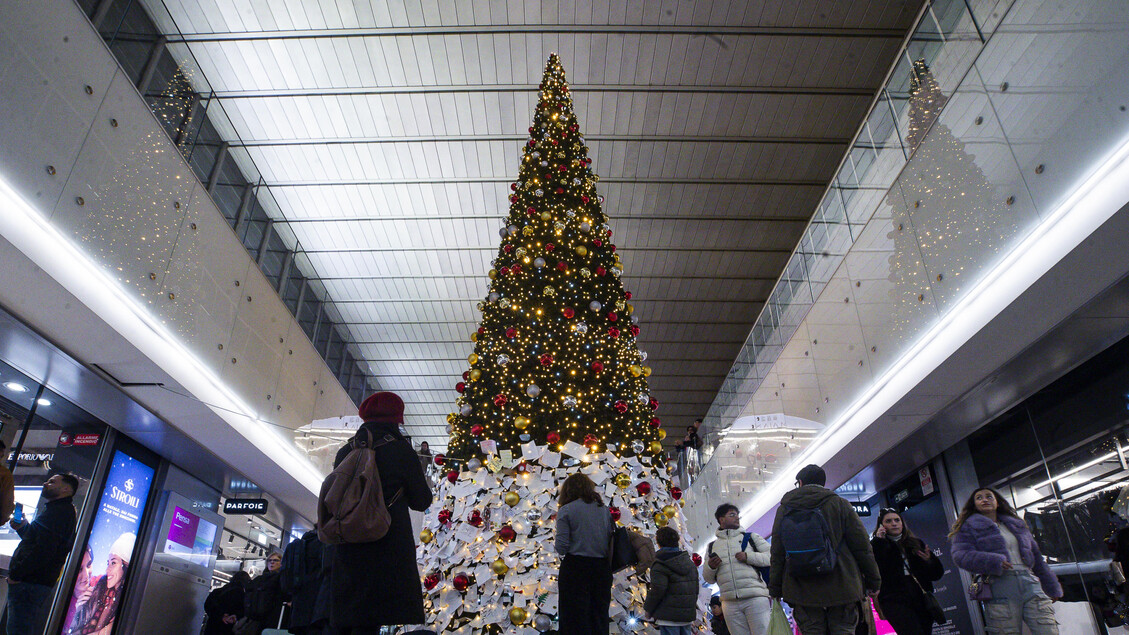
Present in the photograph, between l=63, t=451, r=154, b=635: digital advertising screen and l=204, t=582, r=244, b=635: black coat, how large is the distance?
1.68m

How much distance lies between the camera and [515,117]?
37.0 feet

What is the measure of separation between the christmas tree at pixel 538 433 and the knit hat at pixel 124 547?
5835mm

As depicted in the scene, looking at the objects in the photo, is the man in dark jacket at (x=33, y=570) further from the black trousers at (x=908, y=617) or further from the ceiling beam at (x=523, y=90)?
the ceiling beam at (x=523, y=90)

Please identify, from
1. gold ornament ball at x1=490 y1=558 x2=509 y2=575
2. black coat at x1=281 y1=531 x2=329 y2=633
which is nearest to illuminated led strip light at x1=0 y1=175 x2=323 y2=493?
black coat at x1=281 y1=531 x2=329 y2=633

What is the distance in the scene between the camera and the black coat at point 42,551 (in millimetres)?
4617

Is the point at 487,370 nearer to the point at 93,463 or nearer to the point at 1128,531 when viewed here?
the point at 1128,531

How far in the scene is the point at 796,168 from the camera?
12375mm

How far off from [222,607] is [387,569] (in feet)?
19.0

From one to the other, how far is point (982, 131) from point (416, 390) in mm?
17163

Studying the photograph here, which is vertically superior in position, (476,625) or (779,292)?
(779,292)

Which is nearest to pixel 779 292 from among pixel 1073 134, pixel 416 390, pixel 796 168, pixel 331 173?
pixel 796 168

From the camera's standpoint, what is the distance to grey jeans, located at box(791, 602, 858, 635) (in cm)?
346

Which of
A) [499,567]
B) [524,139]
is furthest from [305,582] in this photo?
[524,139]

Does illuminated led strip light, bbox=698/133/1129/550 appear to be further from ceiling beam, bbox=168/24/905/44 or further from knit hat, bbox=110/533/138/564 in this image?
knit hat, bbox=110/533/138/564
